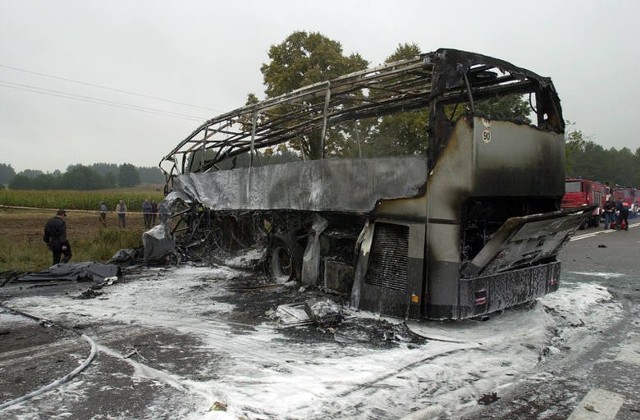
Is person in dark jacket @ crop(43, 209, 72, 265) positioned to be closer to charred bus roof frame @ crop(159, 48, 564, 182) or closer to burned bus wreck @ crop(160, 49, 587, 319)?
charred bus roof frame @ crop(159, 48, 564, 182)

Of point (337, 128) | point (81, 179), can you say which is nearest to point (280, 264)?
point (337, 128)

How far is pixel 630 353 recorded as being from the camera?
4734mm

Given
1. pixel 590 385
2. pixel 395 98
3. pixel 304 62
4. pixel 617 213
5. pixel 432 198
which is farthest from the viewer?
pixel 304 62

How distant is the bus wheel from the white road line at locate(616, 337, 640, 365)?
4254mm

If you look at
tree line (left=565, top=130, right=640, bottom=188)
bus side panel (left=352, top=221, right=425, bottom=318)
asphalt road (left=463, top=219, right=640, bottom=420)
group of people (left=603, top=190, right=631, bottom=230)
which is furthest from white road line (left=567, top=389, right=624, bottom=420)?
tree line (left=565, top=130, right=640, bottom=188)

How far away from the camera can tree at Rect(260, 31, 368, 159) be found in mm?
24719

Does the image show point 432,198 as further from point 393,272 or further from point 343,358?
point 343,358

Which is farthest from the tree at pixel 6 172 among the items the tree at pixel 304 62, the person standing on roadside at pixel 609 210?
the person standing on roadside at pixel 609 210

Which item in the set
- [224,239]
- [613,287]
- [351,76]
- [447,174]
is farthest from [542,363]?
[224,239]

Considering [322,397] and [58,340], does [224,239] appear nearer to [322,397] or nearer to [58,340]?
[58,340]

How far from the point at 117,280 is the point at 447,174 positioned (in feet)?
20.5

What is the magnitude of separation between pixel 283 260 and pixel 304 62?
1885 centimetres

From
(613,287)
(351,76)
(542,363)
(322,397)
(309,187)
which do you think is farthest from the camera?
(613,287)

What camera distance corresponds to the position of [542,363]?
4441 millimetres
